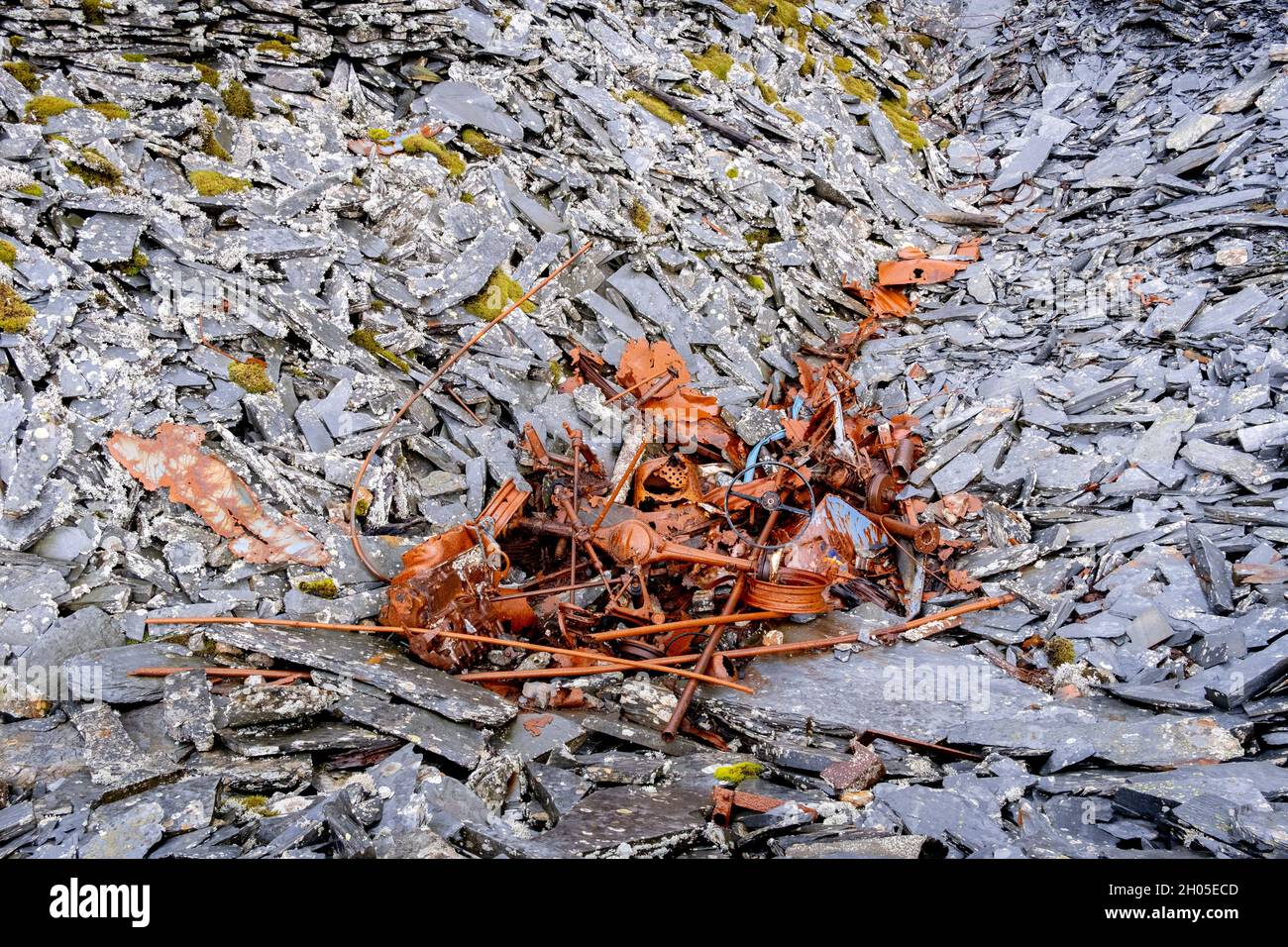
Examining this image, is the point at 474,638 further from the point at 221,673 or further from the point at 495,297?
the point at 495,297

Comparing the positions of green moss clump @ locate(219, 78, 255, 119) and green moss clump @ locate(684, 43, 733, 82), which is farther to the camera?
green moss clump @ locate(684, 43, 733, 82)

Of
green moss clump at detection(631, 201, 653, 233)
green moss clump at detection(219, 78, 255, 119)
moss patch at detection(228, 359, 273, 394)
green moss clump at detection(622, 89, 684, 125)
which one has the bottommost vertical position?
moss patch at detection(228, 359, 273, 394)

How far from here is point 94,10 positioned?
762 cm

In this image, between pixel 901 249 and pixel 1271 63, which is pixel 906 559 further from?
pixel 1271 63

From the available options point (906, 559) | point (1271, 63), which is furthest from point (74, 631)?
point (1271, 63)

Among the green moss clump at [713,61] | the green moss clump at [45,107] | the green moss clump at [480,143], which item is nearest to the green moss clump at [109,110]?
the green moss clump at [45,107]

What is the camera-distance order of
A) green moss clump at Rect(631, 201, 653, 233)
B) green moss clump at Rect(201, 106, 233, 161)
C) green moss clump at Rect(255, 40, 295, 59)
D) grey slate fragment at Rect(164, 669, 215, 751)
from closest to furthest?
grey slate fragment at Rect(164, 669, 215, 751), green moss clump at Rect(201, 106, 233, 161), green moss clump at Rect(255, 40, 295, 59), green moss clump at Rect(631, 201, 653, 233)

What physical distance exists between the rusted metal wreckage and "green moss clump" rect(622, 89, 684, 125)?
3287 mm

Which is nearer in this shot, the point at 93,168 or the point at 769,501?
the point at 769,501

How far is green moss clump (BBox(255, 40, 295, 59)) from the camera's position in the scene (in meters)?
8.36

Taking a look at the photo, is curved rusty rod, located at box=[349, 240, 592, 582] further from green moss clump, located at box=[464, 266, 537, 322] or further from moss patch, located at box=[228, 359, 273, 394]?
moss patch, located at box=[228, 359, 273, 394]

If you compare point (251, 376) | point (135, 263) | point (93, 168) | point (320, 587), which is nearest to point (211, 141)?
point (93, 168)

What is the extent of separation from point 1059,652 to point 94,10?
917 cm

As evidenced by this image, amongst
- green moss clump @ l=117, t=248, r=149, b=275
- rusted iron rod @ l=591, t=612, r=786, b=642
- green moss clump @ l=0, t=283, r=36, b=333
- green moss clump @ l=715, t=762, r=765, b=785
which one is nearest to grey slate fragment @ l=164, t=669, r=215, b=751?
rusted iron rod @ l=591, t=612, r=786, b=642
